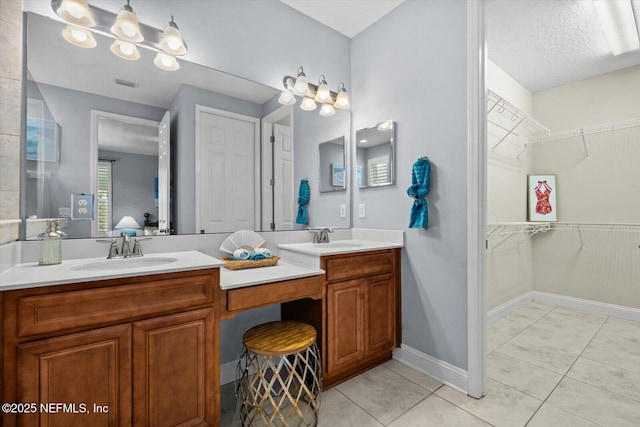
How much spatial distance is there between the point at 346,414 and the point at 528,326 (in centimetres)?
228

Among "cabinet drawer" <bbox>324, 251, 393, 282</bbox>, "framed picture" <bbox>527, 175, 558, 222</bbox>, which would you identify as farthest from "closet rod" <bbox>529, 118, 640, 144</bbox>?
"cabinet drawer" <bbox>324, 251, 393, 282</bbox>

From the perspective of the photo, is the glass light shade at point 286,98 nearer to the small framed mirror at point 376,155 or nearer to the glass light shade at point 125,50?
the small framed mirror at point 376,155

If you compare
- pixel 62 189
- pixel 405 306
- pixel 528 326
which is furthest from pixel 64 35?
pixel 528 326

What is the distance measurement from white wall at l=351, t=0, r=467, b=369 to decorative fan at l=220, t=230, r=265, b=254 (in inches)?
39.0

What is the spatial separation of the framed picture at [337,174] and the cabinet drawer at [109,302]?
1.48 m

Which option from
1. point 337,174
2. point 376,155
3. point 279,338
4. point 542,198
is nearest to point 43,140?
point 279,338

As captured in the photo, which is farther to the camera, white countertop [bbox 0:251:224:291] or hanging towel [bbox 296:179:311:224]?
hanging towel [bbox 296:179:311:224]

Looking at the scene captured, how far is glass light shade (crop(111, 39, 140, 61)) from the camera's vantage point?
61.6 inches

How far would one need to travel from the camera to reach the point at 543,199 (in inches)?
136

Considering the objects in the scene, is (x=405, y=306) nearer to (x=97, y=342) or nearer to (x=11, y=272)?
(x=97, y=342)

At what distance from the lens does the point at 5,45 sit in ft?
4.19

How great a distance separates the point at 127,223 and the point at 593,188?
4387 mm

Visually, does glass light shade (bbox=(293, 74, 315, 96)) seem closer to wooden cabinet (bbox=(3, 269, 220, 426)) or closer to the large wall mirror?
the large wall mirror

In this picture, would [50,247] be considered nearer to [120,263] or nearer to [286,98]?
[120,263]
